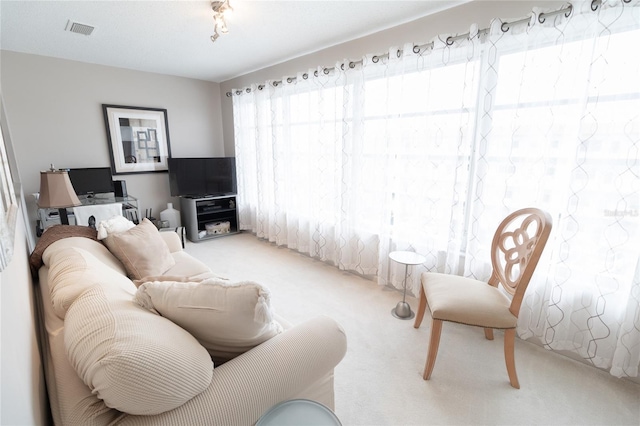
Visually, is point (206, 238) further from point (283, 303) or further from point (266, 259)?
point (283, 303)

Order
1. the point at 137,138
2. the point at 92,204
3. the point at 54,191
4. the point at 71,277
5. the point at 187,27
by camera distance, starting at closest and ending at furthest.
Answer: the point at 71,277 → the point at 54,191 → the point at 187,27 → the point at 92,204 → the point at 137,138

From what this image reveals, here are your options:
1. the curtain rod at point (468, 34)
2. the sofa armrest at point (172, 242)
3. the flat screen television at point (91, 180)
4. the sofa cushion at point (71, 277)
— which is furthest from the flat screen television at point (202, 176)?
the sofa cushion at point (71, 277)

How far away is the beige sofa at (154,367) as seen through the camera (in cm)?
71

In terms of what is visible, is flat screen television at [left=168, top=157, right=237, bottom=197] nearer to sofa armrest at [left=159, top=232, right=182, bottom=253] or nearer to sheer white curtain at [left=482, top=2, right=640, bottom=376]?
sofa armrest at [left=159, top=232, right=182, bottom=253]

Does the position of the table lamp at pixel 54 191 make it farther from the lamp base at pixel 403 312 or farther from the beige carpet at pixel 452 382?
the lamp base at pixel 403 312

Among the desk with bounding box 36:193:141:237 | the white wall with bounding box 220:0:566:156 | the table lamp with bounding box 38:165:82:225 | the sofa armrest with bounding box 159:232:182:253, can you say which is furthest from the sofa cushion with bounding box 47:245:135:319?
the white wall with bounding box 220:0:566:156

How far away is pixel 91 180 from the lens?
3.54 meters

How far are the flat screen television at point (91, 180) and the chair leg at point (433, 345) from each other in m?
3.98

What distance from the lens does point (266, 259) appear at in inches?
138

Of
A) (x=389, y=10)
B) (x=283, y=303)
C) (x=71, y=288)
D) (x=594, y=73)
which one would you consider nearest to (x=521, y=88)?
(x=594, y=73)

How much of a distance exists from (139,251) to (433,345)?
191 centimetres

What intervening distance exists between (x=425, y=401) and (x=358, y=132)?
2.13 meters

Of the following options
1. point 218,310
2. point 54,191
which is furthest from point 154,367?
point 54,191

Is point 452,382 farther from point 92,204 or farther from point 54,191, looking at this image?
point 92,204
